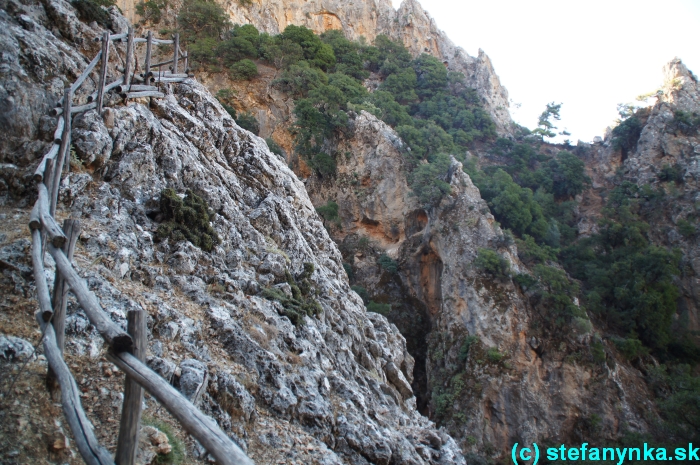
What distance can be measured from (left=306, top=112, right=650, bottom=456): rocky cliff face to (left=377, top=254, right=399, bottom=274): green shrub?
29cm

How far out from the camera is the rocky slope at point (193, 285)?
21.0 feet

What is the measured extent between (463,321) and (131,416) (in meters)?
22.8

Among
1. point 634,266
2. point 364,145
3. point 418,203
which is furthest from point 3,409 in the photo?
point 634,266

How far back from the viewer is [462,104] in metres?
43.9

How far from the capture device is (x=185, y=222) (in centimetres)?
978

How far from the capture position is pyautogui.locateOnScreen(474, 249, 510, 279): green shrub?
82.2 feet

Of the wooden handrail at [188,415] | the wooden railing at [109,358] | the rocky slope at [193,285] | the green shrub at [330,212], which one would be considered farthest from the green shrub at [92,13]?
the green shrub at [330,212]

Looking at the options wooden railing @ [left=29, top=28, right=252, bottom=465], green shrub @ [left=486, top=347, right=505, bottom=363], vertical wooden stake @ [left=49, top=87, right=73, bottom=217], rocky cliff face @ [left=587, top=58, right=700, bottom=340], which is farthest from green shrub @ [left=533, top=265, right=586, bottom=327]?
wooden railing @ [left=29, top=28, right=252, bottom=465]

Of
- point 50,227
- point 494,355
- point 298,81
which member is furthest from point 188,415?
point 298,81

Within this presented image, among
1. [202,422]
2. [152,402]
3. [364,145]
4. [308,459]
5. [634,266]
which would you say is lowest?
[308,459]

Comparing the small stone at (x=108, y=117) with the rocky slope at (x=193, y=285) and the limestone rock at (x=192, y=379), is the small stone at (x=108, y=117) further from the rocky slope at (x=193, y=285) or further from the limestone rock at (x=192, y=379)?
the limestone rock at (x=192, y=379)

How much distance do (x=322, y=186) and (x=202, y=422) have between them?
28793mm

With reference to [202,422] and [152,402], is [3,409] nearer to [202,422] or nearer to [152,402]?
[152,402]

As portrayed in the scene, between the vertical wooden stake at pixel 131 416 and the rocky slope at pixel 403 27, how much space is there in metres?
45.8
